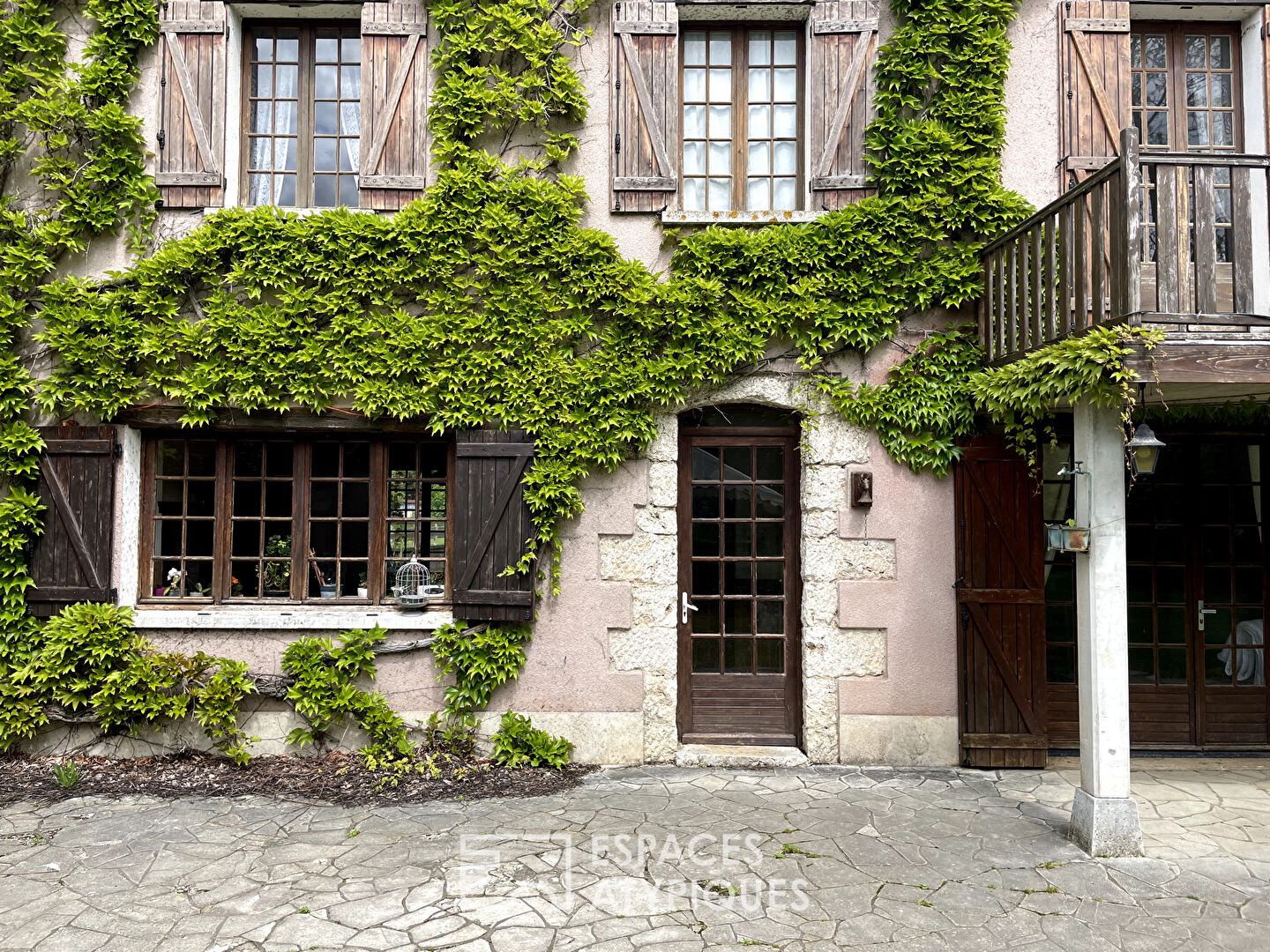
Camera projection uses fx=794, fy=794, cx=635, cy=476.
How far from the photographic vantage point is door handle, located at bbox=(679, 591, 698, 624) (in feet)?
18.8

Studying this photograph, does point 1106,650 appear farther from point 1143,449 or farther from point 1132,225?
point 1132,225

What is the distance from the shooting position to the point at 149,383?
17.9 feet

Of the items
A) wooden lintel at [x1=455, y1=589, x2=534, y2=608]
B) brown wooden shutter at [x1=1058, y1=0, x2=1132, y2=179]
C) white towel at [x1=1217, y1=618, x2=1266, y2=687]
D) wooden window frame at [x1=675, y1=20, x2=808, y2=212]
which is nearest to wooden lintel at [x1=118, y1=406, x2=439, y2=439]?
wooden lintel at [x1=455, y1=589, x2=534, y2=608]

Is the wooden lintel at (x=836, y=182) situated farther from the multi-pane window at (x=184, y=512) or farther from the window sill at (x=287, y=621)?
the multi-pane window at (x=184, y=512)

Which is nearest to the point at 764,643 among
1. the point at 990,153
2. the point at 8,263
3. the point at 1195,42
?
the point at 990,153

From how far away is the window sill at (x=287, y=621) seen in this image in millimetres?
5496

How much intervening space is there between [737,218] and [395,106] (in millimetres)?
2576

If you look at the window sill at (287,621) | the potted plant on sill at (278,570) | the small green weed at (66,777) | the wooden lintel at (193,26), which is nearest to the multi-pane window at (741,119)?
the wooden lintel at (193,26)

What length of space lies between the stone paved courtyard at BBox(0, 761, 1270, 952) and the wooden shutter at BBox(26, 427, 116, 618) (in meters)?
→ 1.44

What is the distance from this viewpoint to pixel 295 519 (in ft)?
18.8

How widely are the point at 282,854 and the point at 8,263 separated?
14.8 feet

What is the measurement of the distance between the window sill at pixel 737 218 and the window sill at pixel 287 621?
10.6 ft

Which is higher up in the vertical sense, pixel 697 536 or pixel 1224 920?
pixel 697 536

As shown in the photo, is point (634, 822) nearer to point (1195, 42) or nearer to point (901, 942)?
point (901, 942)
